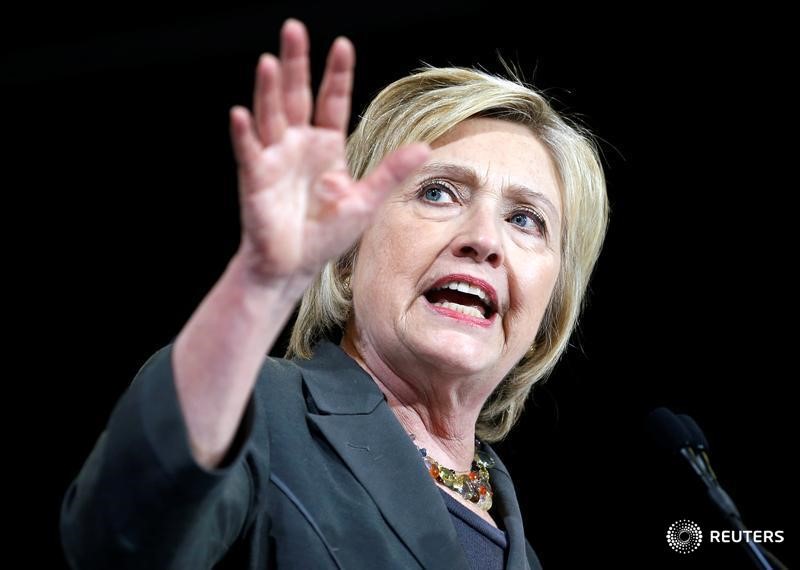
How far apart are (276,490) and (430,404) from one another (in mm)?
545

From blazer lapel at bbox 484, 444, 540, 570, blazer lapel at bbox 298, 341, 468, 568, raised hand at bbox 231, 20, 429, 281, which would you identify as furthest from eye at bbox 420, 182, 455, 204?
raised hand at bbox 231, 20, 429, 281

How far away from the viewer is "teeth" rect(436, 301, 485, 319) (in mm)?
1718

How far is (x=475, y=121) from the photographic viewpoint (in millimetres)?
1896

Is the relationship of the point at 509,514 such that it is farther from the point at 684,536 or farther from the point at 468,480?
the point at 684,536

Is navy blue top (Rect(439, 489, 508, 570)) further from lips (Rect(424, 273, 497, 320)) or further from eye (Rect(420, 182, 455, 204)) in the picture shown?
eye (Rect(420, 182, 455, 204))

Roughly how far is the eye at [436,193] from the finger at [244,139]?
0.87 metres

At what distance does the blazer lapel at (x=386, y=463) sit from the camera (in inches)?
54.6

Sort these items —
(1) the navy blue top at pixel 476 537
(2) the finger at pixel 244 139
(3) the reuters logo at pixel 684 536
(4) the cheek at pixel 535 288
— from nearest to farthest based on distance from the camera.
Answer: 1. (2) the finger at pixel 244 139
2. (1) the navy blue top at pixel 476 537
3. (4) the cheek at pixel 535 288
4. (3) the reuters logo at pixel 684 536

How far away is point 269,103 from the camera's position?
0.95 m

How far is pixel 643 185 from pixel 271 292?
2137mm

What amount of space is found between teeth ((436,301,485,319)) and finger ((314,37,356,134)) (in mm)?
752

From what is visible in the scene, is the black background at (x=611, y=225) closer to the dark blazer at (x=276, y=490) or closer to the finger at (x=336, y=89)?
the dark blazer at (x=276, y=490)

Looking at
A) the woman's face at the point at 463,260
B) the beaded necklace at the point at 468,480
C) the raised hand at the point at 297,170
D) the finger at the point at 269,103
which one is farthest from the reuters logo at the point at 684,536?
the finger at the point at 269,103

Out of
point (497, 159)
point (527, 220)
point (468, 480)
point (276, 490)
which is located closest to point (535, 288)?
point (527, 220)
